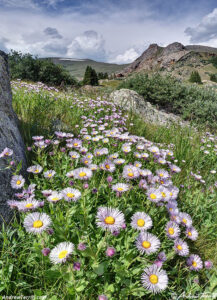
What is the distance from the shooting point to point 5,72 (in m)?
2.76

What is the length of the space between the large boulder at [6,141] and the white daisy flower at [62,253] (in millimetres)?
575

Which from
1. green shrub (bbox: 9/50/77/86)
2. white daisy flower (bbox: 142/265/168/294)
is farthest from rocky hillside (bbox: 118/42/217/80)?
white daisy flower (bbox: 142/265/168/294)

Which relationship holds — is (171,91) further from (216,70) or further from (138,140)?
(216,70)

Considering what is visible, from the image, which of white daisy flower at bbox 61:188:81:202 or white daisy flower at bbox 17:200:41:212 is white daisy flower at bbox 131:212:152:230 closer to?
white daisy flower at bbox 61:188:81:202

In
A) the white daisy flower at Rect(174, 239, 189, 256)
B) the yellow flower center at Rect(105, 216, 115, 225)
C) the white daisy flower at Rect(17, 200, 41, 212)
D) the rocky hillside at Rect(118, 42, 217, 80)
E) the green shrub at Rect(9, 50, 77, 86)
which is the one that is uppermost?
the rocky hillside at Rect(118, 42, 217, 80)

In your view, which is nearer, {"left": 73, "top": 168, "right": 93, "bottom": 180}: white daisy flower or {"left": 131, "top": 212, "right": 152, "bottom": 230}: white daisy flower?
{"left": 131, "top": 212, "right": 152, "bottom": 230}: white daisy flower

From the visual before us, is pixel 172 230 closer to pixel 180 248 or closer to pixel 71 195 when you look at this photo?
pixel 180 248

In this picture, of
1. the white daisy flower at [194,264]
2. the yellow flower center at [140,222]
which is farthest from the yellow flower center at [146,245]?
the white daisy flower at [194,264]

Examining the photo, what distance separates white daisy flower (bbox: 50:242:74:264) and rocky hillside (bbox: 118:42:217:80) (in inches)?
1352

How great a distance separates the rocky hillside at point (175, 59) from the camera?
122ft

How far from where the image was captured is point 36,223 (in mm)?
1165

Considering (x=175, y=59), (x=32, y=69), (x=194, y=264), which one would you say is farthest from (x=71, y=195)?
(x=175, y=59)

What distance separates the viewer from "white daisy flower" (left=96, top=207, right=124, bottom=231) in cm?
111

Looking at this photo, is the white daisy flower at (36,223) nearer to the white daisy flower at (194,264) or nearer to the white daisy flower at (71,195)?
the white daisy flower at (71,195)
